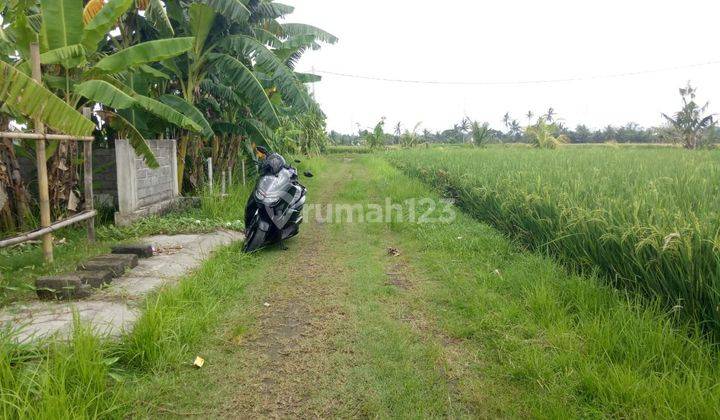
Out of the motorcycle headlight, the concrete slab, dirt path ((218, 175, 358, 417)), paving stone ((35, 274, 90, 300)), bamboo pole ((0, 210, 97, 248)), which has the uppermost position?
the motorcycle headlight

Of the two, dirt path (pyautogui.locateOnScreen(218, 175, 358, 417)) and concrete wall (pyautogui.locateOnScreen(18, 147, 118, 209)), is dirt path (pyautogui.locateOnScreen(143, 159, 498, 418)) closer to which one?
dirt path (pyautogui.locateOnScreen(218, 175, 358, 417))

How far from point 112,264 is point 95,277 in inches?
15.5

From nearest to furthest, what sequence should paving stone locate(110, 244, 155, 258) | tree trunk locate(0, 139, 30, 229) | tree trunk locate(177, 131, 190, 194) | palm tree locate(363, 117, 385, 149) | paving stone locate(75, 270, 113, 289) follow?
1. paving stone locate(75, 270, 113, 289)
2. paving stone locate(110, 244, 155, 258)
3. tree trunk locate(0, 139, 30, 229)
4. tree trunk locate(177, 131, 190, 194)
5. palm tree locate(363, 117, 385, 149)

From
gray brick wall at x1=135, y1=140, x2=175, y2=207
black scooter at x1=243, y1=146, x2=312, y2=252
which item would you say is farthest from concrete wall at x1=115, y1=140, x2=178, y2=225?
black scooter at x1=243, y1=146, x2=312, y2=252

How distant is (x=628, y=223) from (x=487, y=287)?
4.20ft

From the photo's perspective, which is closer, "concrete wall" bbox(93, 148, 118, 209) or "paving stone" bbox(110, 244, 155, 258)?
"paving stone" bbox(110, 244, 155, 258)

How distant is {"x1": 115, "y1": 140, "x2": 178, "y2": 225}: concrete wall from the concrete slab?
67.8 inches

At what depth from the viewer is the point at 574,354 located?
275 centimetres

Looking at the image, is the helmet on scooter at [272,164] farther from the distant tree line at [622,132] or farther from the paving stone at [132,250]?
the distant tree line at [622,132]

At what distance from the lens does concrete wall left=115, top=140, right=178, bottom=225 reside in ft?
22.2

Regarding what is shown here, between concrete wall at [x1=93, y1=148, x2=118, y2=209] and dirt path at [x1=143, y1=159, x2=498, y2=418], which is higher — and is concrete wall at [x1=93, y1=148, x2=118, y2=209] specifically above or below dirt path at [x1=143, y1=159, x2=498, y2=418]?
above

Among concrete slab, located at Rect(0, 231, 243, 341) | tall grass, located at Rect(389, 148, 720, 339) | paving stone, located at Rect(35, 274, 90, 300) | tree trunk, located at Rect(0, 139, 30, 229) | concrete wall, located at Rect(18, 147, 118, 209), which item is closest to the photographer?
tall grass, located at Rect(389, 148, 720, 339)

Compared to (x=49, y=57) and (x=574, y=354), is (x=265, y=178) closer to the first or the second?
(x=49, y=57)

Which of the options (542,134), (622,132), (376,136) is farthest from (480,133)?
(622,132)
